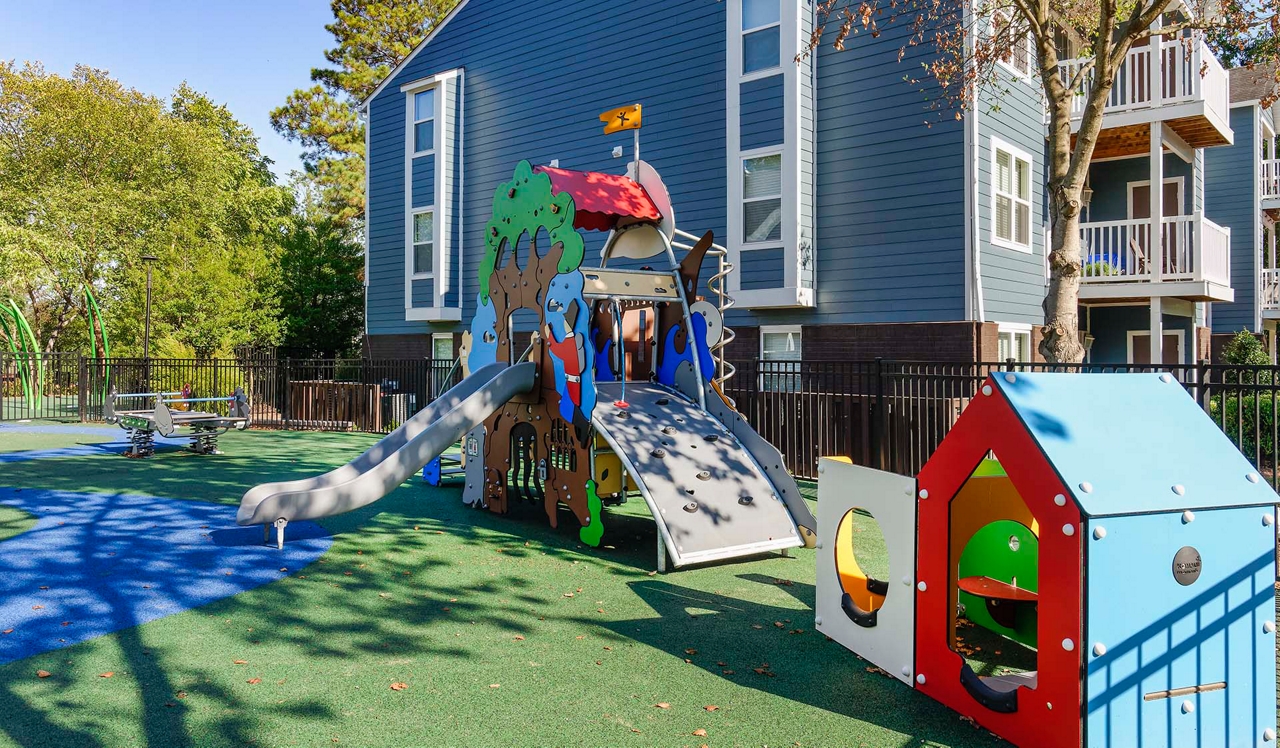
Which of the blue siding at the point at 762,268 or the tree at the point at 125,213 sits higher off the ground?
the tree at the point at 125,213

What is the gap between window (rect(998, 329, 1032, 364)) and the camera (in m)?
14.4

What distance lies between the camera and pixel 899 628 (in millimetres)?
4512

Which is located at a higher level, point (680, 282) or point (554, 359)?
point (680, 282)

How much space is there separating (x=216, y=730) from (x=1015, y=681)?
3831 millimetres

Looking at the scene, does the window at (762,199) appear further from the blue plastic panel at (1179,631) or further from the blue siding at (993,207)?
the blue plastic panel at (1179,631)

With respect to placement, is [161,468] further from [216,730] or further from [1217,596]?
[1217,596]

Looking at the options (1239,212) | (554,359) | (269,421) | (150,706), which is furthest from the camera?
(1239,212)

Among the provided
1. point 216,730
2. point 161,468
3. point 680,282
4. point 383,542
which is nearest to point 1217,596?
point 216,730

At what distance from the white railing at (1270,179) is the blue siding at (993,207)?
46.6ft

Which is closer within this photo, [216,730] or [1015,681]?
[216,730]

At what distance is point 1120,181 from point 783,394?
11.4 metres

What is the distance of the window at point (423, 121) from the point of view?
20.2m

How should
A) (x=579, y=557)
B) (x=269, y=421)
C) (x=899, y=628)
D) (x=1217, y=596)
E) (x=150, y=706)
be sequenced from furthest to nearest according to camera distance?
(x=269, y=421), (x=579, y=557), (x=899, y=628), (x=150, y=706), (x=1217, y=596)

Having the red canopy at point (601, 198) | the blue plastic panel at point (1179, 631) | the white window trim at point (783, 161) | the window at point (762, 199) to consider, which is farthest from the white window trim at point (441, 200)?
the blue plastic panel at point (1179, 631)
